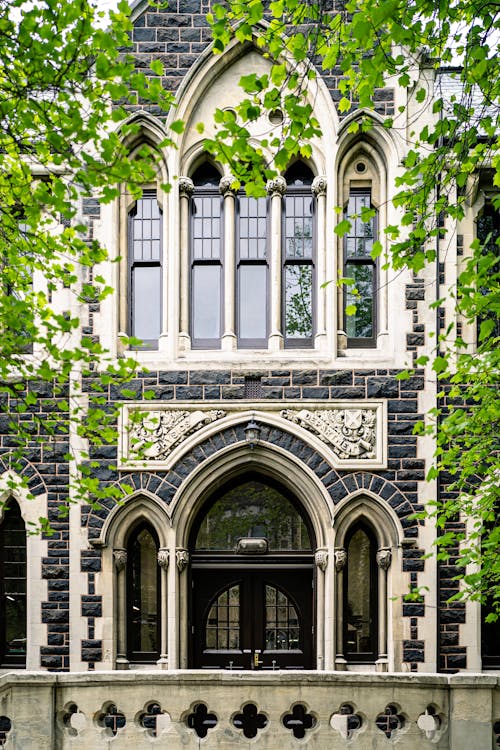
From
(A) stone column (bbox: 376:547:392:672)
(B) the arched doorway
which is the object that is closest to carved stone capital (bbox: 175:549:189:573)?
(B) the arched doorway

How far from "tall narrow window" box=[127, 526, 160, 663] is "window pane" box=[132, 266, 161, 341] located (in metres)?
2.43

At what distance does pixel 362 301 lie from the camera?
31.2ft

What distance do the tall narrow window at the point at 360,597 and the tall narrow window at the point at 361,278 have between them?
2282 mm

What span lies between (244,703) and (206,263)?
531 centimetres

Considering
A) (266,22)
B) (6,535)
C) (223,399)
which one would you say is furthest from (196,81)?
(6,535)

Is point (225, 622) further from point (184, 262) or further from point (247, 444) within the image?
point (184, 262)

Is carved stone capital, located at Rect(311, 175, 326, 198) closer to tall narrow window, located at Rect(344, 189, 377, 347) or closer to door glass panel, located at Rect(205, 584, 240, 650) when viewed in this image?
tall narrow window, located at Rect(344, 189, 377, 347)

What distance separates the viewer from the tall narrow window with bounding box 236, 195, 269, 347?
31.2ft

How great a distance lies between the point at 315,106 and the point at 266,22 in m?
1.19

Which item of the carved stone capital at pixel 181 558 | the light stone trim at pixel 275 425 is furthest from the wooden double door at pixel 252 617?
the light stone trim at pixel 275 425

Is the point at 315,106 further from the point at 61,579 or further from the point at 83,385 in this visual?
the point at 61,579

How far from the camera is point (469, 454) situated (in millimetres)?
6941

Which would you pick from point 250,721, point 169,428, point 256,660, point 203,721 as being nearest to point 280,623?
point 256,660

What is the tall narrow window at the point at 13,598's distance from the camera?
9273 millimetres
